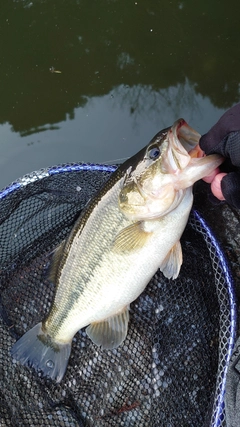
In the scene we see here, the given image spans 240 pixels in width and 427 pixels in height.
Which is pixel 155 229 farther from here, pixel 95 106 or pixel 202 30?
pixel 202 30

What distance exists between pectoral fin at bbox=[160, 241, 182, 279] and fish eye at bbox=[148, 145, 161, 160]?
510mm

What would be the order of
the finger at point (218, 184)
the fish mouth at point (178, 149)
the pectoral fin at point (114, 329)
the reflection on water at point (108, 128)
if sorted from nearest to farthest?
the fish mouth at point (178, 149) < the finger at point (218, 184) < the pectoral fin at point (114, 329) < the reflection on water at point (108, 128)

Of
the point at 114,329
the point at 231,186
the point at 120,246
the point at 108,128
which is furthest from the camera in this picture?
the point at 108,128

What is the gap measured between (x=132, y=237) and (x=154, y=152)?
43 cm

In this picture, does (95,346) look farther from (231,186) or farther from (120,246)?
(231,186)

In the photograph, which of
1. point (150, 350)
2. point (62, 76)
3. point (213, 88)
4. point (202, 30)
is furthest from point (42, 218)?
point (202, 30)

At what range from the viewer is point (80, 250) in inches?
91.4

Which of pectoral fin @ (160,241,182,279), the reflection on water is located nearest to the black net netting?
pectoral fin @ (160,241,182,279)

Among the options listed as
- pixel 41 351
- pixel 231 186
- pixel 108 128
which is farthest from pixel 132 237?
pixel 108 128

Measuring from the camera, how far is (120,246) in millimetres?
2182

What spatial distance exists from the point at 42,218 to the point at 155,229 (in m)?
1.06

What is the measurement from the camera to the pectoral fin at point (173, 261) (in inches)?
90.4

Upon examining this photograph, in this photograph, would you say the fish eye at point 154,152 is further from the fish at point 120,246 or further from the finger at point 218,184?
the finger at point 218,184

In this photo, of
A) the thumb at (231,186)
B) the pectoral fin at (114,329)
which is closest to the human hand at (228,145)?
the thumb at (231,186)
